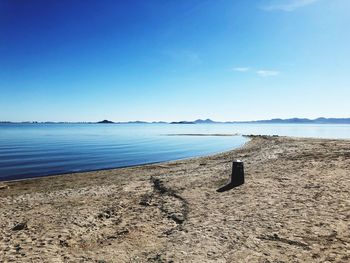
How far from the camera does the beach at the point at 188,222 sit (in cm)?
897

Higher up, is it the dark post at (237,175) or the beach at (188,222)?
the dark post at (237,175)

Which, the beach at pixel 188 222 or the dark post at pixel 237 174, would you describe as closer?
the beach at pixel 188 222

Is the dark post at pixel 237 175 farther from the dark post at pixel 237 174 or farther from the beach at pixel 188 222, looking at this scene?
the beach at pixel 188 222

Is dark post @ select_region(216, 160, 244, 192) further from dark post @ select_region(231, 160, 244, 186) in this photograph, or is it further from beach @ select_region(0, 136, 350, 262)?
beach @ select_region(0, 136, 350, 262)

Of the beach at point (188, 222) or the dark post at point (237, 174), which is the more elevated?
the dark post at point (237, 174)

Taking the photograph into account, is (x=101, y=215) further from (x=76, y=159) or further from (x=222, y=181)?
(x=76, y=159)

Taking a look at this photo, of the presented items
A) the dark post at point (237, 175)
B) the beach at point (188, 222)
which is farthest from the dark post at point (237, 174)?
the beach at point (188, 222)

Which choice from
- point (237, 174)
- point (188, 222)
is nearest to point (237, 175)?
point (237, 174)

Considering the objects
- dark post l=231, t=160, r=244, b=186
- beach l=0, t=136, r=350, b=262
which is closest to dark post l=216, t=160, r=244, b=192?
dark post l=231, t=160, r=244, b=186

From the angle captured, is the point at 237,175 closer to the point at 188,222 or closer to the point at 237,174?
the point at 237,174

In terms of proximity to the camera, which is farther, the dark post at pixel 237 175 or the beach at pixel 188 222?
the dark post at pixel 237 175

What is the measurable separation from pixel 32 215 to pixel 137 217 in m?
4.98

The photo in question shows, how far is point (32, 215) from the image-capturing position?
46.6 ft

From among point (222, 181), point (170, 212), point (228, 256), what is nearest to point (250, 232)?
point (228, 256)
